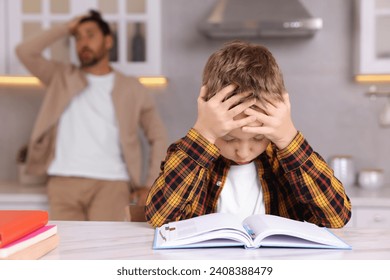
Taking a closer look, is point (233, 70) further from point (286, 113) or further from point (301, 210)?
point (301, 210)

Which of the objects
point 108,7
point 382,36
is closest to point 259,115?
point 382,36

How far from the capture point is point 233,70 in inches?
50.8

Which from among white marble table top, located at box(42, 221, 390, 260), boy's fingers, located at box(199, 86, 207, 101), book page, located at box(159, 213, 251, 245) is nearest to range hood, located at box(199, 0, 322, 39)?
boy's fingers, located at box(199, 86, 207, 101)

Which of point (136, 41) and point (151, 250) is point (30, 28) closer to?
point (136, 41)

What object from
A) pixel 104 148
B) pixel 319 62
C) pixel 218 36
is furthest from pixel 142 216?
pixel 319 62

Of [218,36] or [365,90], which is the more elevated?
[218,36]

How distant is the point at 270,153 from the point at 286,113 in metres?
0.26

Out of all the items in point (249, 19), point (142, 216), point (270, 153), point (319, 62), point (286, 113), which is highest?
point (249, 19)

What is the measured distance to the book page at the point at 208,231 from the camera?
1044 millimetres

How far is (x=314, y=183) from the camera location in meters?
1.31

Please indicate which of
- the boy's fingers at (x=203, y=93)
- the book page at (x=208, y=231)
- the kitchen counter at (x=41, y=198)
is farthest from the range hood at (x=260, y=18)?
the book page at (x=208, y=231)

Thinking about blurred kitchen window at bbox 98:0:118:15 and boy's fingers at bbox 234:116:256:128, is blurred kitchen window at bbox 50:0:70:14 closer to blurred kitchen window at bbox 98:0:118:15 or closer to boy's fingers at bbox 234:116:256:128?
blurred kitchen window at bbox 98:0:118:15

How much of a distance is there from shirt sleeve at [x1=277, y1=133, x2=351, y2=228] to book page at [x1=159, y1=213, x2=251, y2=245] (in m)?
0.23
